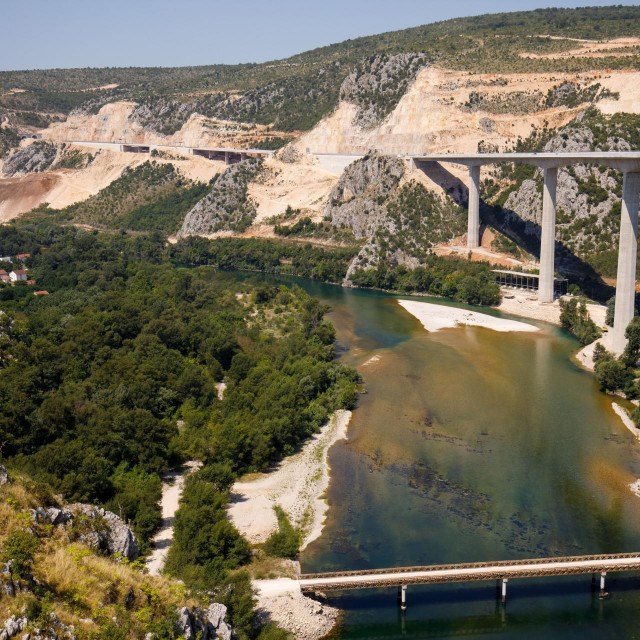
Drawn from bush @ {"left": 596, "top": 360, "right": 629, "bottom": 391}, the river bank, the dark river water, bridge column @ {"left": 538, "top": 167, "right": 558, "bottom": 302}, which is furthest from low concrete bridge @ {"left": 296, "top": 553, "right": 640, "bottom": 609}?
bridge column @ {"left": 538, "top": 167, "right": 558, "bottom": 302}

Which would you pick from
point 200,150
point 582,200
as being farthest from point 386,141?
point 200,150

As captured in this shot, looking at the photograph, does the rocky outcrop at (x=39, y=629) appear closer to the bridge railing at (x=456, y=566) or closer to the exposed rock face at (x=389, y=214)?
the bridge railing at (x=456, y=566)

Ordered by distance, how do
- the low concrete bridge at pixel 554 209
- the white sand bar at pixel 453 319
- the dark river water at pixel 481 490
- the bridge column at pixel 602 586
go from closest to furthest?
the dark river water at pixel 481 490
the bridge column at pixel 602 586
the low concrete bridge at pixel 554 209
the white sand bar at pixel 453 319

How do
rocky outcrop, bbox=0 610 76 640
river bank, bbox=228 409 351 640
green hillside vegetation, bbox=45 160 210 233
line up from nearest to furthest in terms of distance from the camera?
rocky outcrop, bbox=0 610 76 640, river bank, bbox=228 409 351 640, green hillside vegetation, bbox=45 160 210 233

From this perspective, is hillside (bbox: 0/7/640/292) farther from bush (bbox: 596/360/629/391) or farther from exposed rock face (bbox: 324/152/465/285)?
bush (bbox: 596/360/629/391)

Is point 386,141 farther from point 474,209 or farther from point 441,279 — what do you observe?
point 441,279

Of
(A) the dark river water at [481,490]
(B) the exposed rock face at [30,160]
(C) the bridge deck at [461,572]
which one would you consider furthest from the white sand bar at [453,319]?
(B) the exposed rock face at [30,160]
